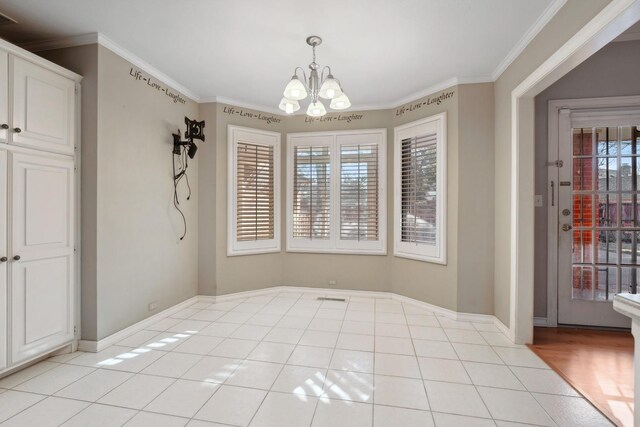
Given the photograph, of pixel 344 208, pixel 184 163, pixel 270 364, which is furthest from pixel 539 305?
pixel 184 163

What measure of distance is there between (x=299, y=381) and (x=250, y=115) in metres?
3.46

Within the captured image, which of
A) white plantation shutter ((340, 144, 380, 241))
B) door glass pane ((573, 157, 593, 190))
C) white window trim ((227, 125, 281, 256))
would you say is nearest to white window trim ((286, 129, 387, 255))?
white plantation shutter ((340, 144, 380, 241))

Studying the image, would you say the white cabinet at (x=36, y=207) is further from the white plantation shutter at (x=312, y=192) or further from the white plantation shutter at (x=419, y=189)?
the white plantation shutter at (x=419, y=189)

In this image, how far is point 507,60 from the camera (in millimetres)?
2916

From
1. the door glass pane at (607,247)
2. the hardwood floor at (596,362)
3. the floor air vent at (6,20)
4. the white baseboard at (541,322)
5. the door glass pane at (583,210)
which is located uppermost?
the floor air vent at (6,20)

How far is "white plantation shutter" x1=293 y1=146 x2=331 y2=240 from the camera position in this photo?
14.5 ft

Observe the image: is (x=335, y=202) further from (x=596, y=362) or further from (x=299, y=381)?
(x=596, y=362)

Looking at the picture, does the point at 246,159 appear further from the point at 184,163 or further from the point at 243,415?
the point at 243,415

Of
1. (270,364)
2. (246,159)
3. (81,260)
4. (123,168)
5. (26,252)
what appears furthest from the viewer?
(246,159)

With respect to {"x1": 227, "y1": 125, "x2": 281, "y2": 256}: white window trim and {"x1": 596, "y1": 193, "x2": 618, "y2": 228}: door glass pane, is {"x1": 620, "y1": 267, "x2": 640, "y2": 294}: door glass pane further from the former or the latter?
{"x1": 227, "y1": 125, "x2": 281, "y2": 256}: white window trim

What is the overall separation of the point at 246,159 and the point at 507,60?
10.6 feet

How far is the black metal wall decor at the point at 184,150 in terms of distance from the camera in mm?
3586

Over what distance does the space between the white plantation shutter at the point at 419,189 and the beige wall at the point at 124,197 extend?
9.52 feet

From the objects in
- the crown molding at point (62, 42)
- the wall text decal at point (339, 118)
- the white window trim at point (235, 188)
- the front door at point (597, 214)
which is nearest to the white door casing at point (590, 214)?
the front door at point (597, 214)
